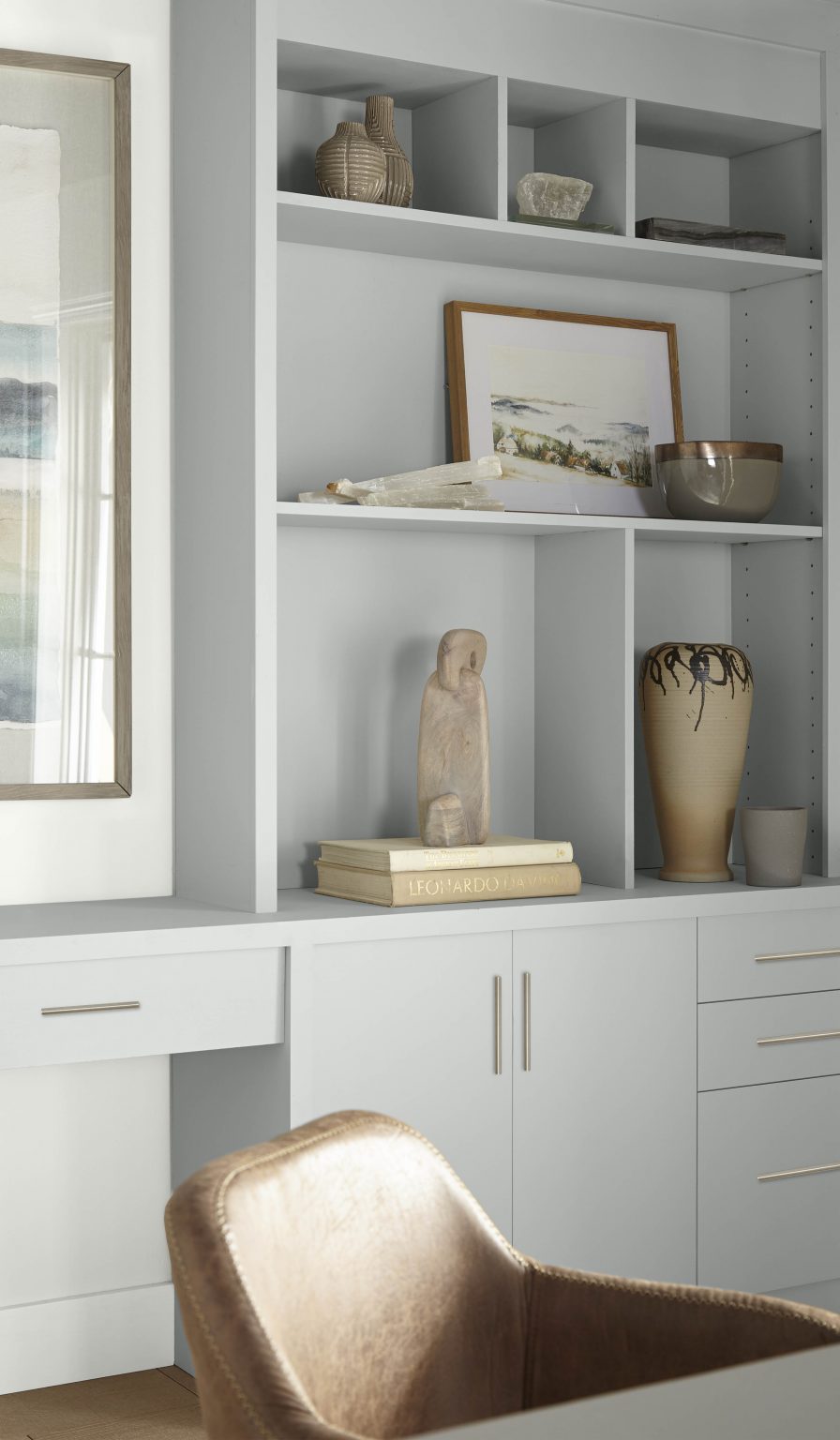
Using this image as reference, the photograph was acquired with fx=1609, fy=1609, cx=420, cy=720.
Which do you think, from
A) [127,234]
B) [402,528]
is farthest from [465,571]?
[127,234]

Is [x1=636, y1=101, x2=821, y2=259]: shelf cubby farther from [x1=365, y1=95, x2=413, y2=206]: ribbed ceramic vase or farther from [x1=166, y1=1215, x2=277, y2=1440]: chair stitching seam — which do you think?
[x1=166, y1=1215, x2=277, y2=1440]: chair stitching seam

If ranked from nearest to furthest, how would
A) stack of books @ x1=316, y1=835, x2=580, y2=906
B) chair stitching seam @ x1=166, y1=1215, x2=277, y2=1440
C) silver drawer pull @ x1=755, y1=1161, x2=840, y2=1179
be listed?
chair stitching seam @ x1=166, y1=1215, x2=277, y2=1440
stack of books @ x1=316, y1=835, x2=580, y2=906
silver drawer pull @ x1=755, y1=1161, x2=840, y2=1179

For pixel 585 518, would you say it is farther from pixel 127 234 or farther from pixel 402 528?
pixel 127 234

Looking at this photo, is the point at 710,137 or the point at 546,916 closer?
the point at 546,916

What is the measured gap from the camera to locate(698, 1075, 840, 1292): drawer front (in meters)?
2.93

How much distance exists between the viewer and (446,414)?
3.22 meters

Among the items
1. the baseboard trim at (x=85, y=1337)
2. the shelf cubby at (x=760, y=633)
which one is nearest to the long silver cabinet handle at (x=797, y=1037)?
the shelf cubby at (x=760, y=633)

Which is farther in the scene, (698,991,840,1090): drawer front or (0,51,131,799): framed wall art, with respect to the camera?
(698,991,840,1090): drawer front

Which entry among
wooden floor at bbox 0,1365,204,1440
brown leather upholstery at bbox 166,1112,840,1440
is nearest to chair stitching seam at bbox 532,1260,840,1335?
brown leather upholstery at bbox 166,1112,840,1440

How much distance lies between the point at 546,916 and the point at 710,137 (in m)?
1.74

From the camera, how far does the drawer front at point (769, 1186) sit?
293 cm

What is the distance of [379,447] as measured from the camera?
10.3ft

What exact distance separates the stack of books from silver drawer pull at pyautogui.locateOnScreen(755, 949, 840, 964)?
1.27 feet

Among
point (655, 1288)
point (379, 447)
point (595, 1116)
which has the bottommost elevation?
point (595, 1116)
